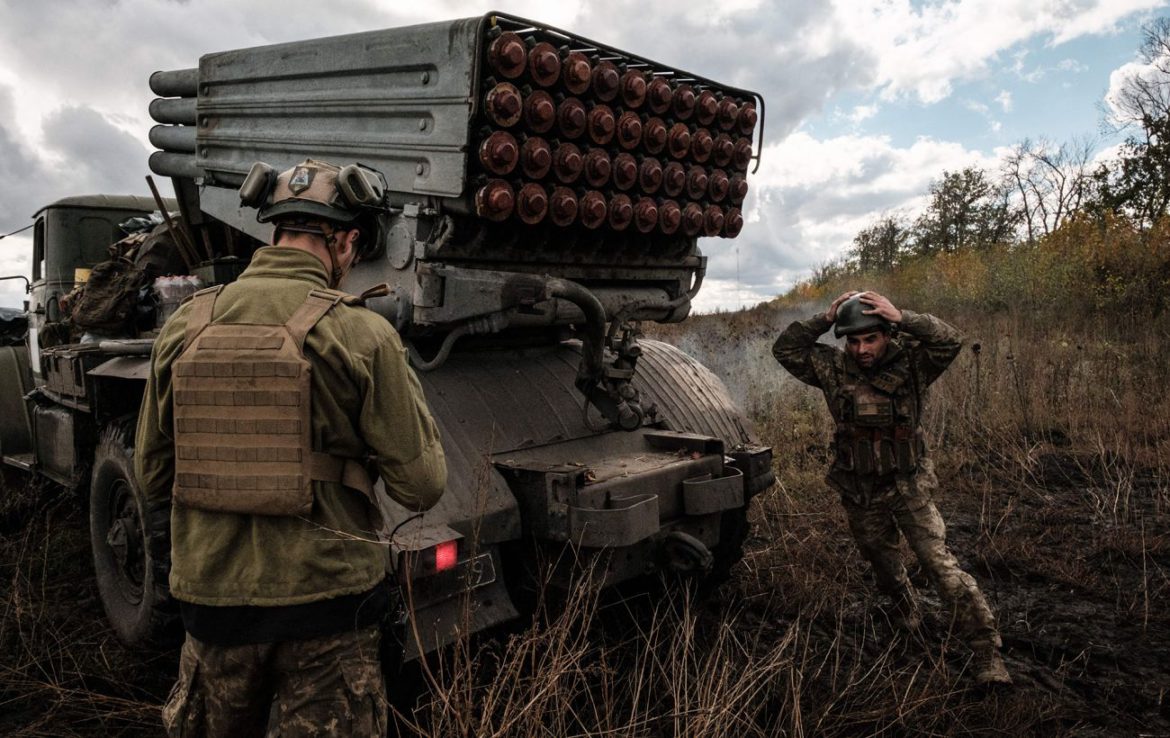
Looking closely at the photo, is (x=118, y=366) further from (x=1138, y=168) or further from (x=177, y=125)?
(x=1138, y=168)

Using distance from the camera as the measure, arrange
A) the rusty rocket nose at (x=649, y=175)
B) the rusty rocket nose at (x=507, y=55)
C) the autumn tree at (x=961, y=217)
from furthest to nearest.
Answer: the autumn tree at (x=961, y=217), the rusty rocket nose at (x=649, y=175), the rusty rocket nose at (x=507, y=55)

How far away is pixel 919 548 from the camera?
4086 millimetres

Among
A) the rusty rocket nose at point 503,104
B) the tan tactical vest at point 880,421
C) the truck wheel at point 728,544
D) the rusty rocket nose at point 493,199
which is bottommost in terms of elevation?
the truck wheel at point 728,544

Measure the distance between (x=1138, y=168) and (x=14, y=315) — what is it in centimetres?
2202

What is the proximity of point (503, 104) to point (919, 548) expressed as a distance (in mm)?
2795

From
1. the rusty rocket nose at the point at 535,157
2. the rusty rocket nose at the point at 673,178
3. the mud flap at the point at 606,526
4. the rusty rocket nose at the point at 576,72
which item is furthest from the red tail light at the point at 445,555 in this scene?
the rusty rocket nose at the point at 673,178

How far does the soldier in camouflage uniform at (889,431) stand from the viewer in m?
4.03

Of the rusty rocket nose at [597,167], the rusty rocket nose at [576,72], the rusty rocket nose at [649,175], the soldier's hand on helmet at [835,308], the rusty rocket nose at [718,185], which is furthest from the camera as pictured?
the rusty rocket nose at [718,185]

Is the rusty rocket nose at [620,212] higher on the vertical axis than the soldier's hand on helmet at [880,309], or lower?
higher

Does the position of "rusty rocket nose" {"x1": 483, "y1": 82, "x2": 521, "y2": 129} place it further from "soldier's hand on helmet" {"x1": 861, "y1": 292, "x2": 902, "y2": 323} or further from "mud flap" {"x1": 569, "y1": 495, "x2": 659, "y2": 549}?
"soldier's hand on helmet" {"x1": 861, "y1": 292, "x2": 902, "y2": 323}

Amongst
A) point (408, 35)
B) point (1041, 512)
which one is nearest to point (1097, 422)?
point (1041, 512)

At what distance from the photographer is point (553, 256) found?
3977mm

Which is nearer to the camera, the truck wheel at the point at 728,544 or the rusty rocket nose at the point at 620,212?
the rusty rocket nose at the point at 620,212

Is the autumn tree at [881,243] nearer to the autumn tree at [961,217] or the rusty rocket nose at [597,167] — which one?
the autumn tree at [961,217]
